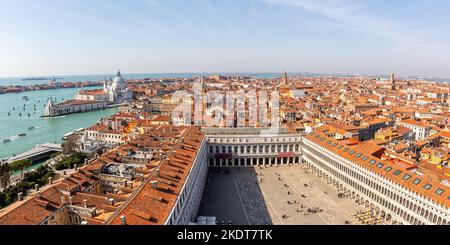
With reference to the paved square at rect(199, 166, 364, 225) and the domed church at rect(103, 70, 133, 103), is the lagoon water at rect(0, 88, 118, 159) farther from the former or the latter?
the paved square at rect(199, 166, 364, 225)

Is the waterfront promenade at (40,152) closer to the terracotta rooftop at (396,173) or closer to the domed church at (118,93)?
the terracotta rooftop at (396,173)

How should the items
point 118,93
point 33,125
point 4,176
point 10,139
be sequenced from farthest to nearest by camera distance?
point 118,93
point 33,125
point 10,139
point 4,176

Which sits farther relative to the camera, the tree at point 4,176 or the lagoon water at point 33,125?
the lagoon water at point 33,125

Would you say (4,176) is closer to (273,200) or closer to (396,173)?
(273,200)

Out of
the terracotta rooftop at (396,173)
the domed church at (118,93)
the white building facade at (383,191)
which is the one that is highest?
the domed church at (118,93)

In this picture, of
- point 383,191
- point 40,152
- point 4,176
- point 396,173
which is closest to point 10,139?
point 40,152

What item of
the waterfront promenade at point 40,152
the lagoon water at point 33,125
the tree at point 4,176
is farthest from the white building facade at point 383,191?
the lagoon water at point 33,125

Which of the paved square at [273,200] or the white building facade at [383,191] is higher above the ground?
the white building facade at [383,191]

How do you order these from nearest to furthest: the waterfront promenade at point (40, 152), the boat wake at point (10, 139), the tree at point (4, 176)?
the tree at point (4, 176) → the waterfront promenade at point (40, 152) → the boat wake at point (10, 139)

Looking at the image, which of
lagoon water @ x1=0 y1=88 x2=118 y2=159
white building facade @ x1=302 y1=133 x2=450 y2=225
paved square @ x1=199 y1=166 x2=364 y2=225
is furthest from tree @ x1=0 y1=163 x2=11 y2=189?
white building facade @ x1=302 y1=133 x2=450 y2=225
